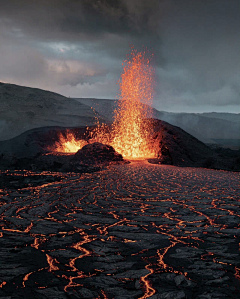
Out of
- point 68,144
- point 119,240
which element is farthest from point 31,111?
point 119,240

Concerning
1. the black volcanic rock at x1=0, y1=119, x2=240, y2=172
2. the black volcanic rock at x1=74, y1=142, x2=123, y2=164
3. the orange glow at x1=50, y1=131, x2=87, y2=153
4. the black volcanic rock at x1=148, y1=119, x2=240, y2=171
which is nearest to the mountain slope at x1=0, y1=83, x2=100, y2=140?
the orange glow at x1=50, y1=131, x2=87, y2=153

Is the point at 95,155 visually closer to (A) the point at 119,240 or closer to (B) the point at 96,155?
(B) the point at 96,155

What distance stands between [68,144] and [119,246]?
13832 mm

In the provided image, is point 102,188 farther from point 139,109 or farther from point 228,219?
point 139,109

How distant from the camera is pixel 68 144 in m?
15.9

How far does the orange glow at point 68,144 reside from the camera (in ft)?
50.3

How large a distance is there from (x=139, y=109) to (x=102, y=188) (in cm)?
1021

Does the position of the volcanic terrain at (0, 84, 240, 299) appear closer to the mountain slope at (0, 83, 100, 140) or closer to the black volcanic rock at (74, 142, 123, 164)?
the black volcanic rock at (74, 142, 123, 164)

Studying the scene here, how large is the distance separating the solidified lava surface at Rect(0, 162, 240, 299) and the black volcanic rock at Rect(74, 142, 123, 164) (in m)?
6.06

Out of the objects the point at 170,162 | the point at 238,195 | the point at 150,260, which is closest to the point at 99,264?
the point at 150,260

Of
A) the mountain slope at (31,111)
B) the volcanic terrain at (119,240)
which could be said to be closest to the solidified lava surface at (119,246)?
the volcanic terrain at (119,240)

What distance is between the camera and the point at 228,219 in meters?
3.39

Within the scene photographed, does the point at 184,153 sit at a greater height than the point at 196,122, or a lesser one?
lesser

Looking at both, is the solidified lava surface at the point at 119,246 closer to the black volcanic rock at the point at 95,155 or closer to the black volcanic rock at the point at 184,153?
the black volcanic rock at the point at 95,155
